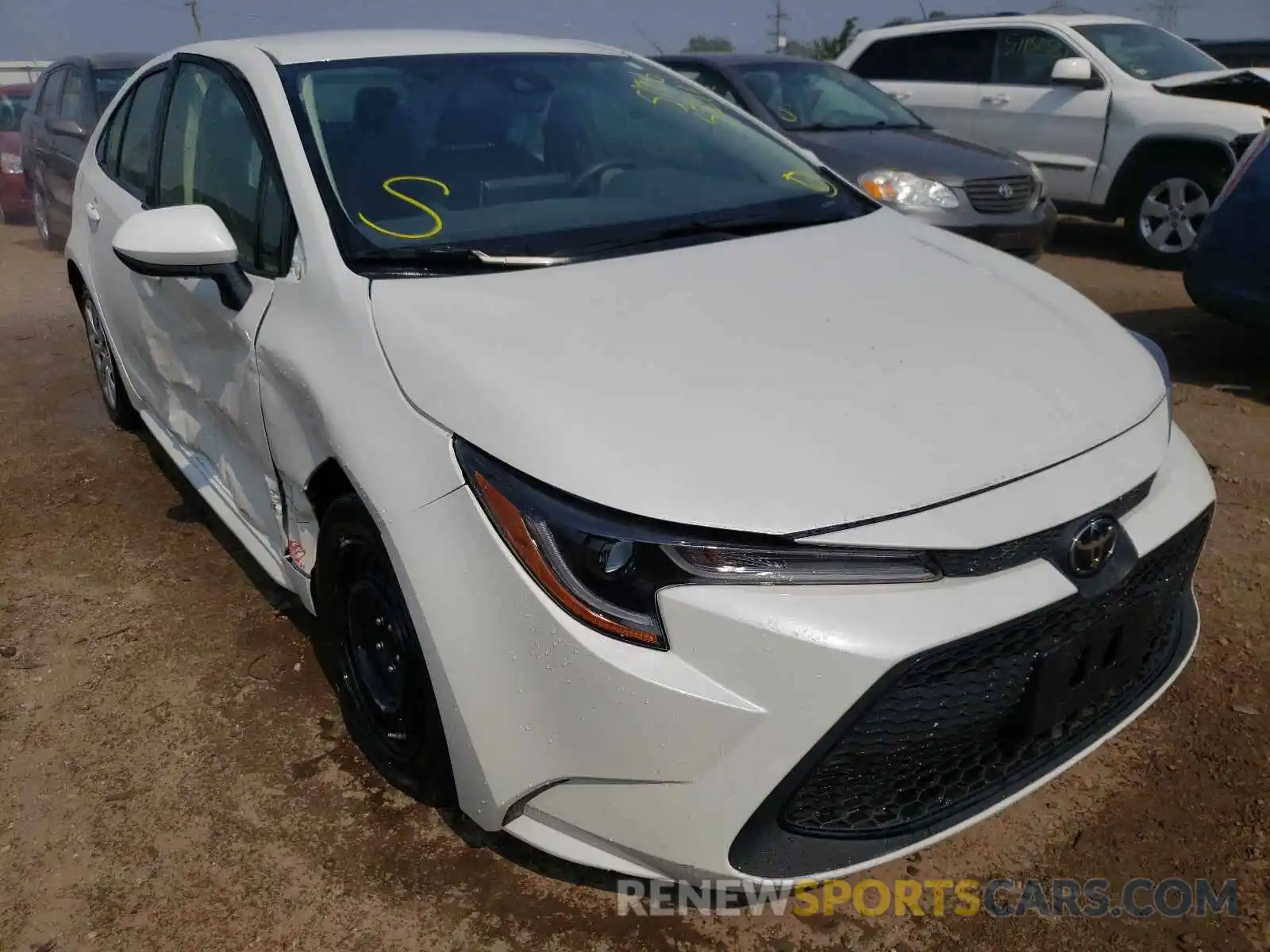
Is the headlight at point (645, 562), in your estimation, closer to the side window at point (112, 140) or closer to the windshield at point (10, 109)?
the side window at point (112, 140)

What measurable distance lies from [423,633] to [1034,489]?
1062 mm

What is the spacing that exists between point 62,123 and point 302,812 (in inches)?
262

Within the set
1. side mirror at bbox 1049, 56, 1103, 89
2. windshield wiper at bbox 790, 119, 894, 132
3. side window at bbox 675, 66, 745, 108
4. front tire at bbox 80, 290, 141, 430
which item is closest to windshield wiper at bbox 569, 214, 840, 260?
front tire at bbox 80, 290, 141, 430

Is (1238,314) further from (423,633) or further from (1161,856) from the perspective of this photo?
(423,633)

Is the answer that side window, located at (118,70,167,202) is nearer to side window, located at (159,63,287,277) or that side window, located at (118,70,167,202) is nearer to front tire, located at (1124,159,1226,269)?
side window, located at (159,63,287,277)

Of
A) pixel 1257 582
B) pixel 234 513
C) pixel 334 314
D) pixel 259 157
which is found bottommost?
pixel 1257 582

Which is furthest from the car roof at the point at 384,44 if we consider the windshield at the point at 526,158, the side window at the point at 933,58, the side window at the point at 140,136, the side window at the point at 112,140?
the side window at the point at 933,58

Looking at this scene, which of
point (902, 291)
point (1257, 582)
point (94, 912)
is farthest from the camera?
point (1257, 582)

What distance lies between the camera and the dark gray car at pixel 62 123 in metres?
7.82

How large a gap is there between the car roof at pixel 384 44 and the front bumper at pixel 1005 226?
3.30 meters

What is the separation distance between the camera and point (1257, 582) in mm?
3201

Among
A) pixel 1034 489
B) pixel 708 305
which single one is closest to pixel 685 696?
pixel 1034 489

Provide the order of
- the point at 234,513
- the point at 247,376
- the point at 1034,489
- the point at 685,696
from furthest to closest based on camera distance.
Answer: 1. the point at 234,513
2. the point at 247,376
3. the point at 1034,489
4. the point at 685,696

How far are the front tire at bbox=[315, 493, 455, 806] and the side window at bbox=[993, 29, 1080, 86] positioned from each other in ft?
24.8
